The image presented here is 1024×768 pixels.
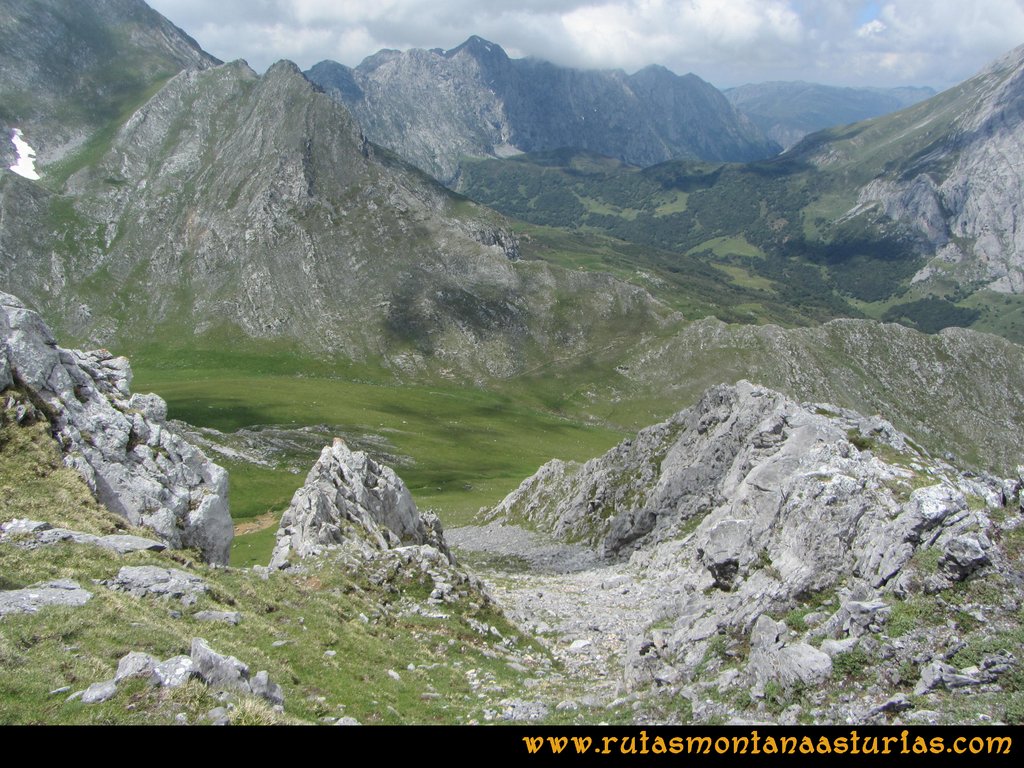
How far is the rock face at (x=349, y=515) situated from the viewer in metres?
34.7

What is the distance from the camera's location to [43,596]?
1917 centimetres

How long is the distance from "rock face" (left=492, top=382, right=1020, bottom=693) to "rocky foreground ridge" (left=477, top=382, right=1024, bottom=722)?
0.08 meters

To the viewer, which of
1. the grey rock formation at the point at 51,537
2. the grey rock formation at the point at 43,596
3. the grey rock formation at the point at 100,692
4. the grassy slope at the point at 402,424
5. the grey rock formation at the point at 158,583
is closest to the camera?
the grey rock formation at the point at 100,692

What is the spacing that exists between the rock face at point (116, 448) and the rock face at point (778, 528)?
66.1 ft

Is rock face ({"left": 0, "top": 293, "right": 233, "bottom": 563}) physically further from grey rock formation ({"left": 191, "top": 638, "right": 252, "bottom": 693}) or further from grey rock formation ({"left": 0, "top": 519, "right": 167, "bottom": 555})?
grey rock formation ({"left": 191, "top": 638, "right": 252, "bottom": 693})

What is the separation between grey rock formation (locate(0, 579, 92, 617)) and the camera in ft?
59.4

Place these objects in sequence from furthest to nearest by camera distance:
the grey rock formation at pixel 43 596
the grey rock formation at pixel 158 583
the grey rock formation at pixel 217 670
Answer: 1. the grey rock formation at pixel 158 583
2. the grey rock formation at pixel 43 596
3. the grey rock formation at pixel 217 670

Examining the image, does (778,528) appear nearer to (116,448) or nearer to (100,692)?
(100,692)

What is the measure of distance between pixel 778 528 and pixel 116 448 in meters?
30.2

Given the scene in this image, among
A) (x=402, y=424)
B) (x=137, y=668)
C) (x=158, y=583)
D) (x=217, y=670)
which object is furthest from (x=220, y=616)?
(x=402, y=424)

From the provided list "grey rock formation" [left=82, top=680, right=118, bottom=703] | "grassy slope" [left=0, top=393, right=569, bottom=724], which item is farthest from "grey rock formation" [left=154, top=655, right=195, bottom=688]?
"grey rock formation" [left=82, top=680, right=118, bottom=703]

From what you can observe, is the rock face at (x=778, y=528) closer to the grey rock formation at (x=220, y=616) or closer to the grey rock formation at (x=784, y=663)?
the grey rock formation at (x=784, y=663)

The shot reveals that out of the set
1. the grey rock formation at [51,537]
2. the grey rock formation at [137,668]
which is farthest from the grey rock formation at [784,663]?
the grey rock formation at [51,537]
